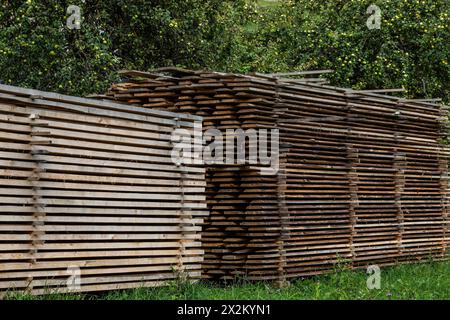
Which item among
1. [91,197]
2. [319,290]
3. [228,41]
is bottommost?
[319,290]

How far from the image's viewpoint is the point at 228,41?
22.2 m

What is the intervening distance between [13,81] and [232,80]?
8338 mm

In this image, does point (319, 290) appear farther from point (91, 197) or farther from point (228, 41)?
point (228, 41)

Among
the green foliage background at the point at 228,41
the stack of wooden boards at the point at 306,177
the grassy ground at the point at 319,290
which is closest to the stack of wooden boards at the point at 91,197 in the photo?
the grassy ground at the point at 319,290

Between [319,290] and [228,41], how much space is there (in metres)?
11.6

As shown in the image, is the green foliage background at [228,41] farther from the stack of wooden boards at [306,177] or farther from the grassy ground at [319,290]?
the grassy ground at [319,290]

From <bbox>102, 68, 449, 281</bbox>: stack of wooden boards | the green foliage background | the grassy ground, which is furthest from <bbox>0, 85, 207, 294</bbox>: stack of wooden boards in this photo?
the green foliage background

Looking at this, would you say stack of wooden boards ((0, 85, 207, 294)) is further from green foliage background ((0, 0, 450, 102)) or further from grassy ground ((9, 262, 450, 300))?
green foliage background ((0, 0, 450, 102))

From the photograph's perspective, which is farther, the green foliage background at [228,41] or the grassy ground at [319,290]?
the green foliage background at [228,41]

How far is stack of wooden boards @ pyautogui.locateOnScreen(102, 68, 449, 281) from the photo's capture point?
12.4 meters

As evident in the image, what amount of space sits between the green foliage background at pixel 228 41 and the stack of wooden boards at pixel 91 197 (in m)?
7.52

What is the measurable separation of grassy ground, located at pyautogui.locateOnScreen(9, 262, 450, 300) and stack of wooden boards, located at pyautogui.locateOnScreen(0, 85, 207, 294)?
207mm

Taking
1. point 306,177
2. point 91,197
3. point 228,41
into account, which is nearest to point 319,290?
point 306,177

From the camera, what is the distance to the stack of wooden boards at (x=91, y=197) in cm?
912
